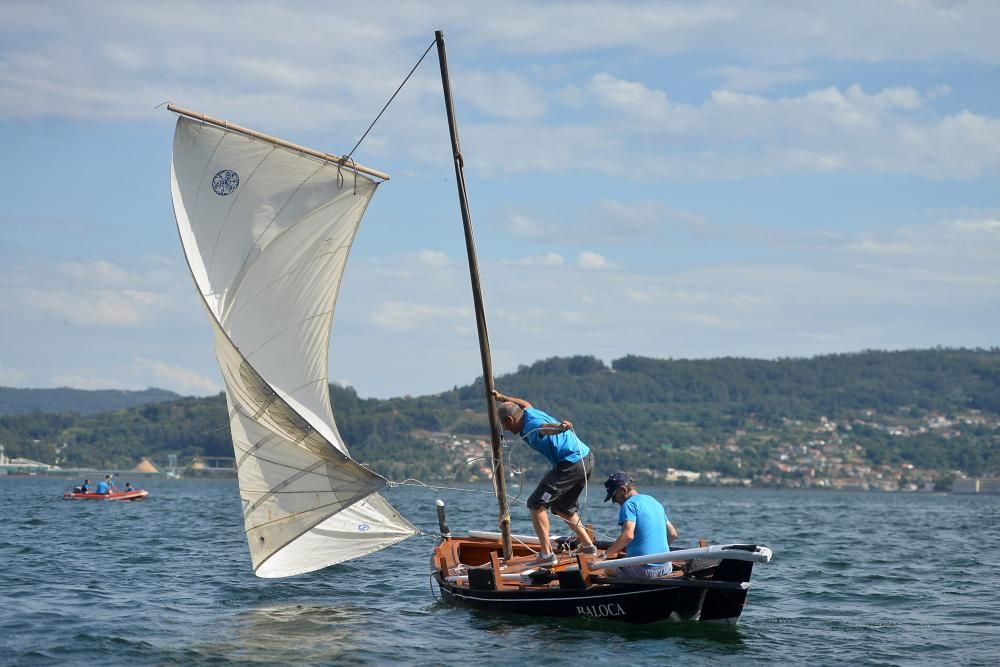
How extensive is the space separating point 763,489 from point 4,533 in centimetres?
17146

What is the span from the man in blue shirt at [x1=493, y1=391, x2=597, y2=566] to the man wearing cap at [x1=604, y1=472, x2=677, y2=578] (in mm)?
979

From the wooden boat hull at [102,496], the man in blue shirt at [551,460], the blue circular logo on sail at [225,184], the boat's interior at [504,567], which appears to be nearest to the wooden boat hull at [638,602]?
the boat's interior at [504,567]

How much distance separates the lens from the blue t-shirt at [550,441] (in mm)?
20109

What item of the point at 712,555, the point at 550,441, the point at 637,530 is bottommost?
the point at 712,555

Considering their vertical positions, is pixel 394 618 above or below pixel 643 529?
below

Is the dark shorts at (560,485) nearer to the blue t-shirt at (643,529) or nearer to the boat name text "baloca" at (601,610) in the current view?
the blue t-shirt at (643,529)

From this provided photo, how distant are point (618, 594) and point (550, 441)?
109 inches

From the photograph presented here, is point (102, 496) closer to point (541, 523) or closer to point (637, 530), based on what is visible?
point (541, 523)

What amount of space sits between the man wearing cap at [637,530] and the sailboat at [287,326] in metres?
1.73

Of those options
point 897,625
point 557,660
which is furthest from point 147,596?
point 897,625

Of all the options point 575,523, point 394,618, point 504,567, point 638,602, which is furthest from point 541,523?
point 394,618

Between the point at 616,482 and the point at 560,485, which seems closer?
the point at 616,482

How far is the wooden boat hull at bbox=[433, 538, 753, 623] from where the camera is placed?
18125mm

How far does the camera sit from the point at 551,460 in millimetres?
20484
